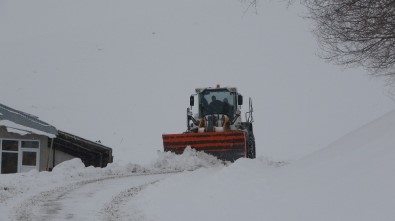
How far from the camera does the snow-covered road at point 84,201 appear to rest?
916cm

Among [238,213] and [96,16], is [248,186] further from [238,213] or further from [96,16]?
[96,16]

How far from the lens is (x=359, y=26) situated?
11.4 meters

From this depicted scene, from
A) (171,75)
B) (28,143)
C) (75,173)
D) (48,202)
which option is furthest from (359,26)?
(171,75)

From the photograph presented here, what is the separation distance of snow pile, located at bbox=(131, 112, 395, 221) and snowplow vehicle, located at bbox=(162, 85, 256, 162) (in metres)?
6.85

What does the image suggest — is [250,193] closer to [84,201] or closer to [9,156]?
[84,201]

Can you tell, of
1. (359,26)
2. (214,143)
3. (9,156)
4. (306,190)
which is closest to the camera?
(306,190)

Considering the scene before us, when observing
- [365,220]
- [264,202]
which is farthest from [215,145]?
[365,220]

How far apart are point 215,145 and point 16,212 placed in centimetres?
1008

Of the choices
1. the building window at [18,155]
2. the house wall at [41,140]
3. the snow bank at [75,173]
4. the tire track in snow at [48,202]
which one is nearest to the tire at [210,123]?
the snow bank at [75,173]

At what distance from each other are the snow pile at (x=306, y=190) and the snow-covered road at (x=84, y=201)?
54 cm

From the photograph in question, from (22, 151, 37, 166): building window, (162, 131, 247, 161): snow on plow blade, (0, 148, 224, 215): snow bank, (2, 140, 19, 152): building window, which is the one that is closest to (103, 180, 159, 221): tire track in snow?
(0, 148, 224, 215): snow bank

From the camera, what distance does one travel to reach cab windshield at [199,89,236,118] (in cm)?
2091

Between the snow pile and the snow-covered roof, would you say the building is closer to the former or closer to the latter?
the snow-covered roof

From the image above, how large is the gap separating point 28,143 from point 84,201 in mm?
13487
